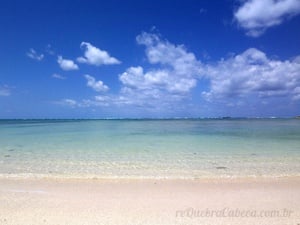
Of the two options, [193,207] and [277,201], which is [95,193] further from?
[277,201]

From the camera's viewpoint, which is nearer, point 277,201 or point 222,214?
point 222,214

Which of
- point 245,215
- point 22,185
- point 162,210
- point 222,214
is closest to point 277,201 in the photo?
point 245,215

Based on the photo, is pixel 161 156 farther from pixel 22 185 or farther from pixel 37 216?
pixel 37 216

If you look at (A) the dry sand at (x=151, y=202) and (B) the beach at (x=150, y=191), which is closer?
(A) the dry sand at (x=151, y=202)

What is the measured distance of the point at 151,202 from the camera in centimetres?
616

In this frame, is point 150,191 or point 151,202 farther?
point 150,191

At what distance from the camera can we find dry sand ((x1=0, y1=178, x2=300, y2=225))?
5121 mm

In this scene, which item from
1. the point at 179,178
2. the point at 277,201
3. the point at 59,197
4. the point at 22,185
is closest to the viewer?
the point at 277,201

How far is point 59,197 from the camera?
6625mm

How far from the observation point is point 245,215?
17.5 feet

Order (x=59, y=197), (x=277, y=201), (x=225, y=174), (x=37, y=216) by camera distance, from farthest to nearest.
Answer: (x=225, y=174) → (x=59, y=197) → (x=277, y=201) → (x=37, y=216)

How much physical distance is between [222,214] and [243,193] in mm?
1880

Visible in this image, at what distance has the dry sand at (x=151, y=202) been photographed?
5121 millimetres

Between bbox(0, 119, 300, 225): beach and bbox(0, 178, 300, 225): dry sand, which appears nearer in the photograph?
bbox(0, 178, 300, 225): dry sand
